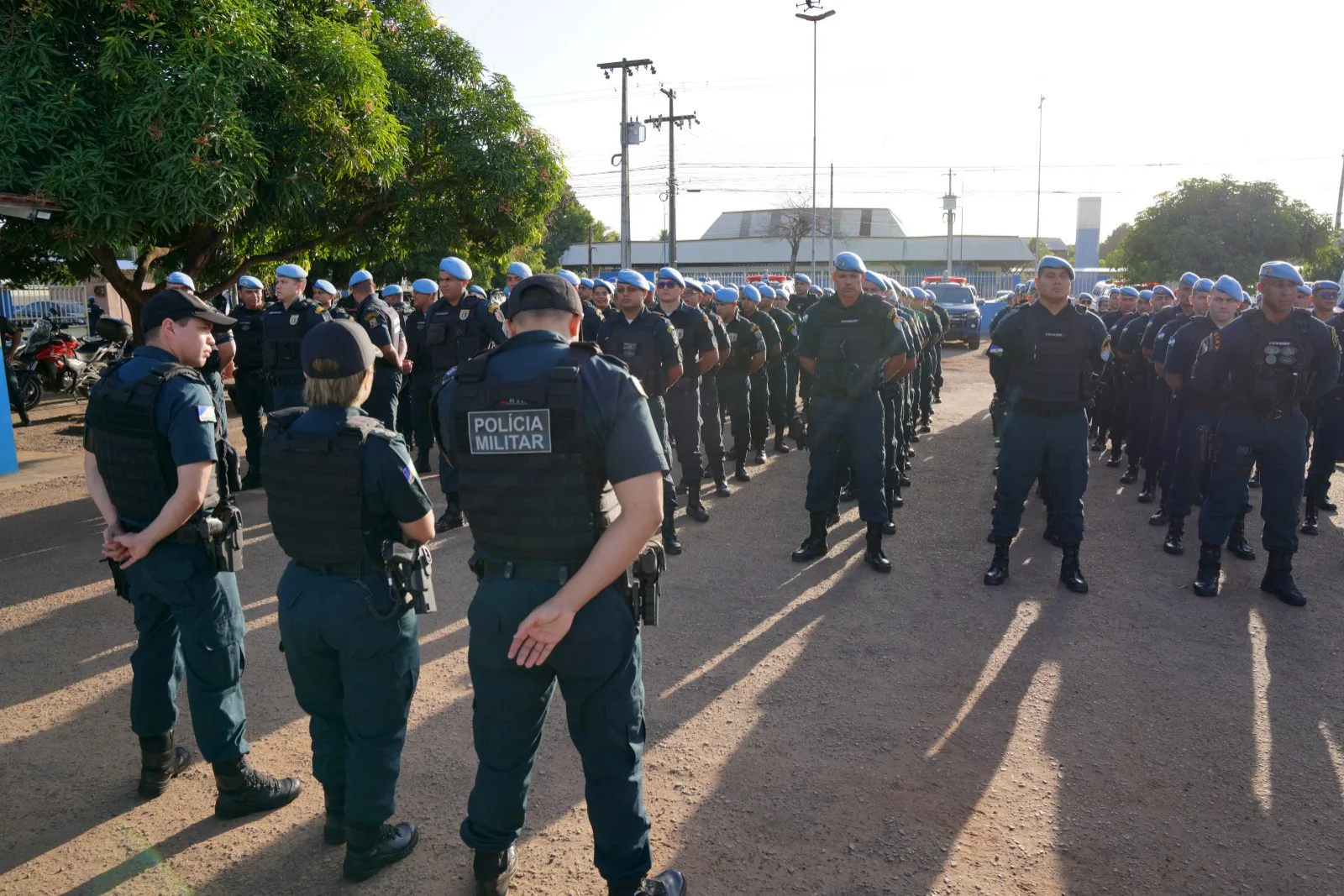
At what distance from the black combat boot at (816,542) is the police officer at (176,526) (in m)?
4.01

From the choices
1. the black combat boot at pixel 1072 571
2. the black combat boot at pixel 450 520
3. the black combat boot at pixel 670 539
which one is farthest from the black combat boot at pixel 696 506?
the black combat boot at pixel 1072 571

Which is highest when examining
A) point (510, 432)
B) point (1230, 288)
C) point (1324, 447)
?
point (1230, 288)

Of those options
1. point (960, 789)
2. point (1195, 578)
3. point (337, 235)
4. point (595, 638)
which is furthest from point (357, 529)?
point (337, 235)

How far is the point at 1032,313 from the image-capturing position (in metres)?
6.13

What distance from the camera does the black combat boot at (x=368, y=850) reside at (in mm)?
2979

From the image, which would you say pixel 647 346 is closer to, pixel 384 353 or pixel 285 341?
pixel 384 353

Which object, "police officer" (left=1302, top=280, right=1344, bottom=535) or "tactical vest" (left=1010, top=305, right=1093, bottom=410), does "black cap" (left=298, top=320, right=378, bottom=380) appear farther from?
"police officer" (left=1302, top=280, right=1344, bottom=535)

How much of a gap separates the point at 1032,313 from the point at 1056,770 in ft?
11.1

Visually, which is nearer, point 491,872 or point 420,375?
point 491,872

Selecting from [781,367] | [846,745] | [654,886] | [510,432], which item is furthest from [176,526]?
[781,367]

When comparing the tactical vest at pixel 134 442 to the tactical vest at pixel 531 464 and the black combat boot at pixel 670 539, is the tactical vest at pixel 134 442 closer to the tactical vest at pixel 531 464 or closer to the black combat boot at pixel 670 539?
the tactical vest at pixel 531 464

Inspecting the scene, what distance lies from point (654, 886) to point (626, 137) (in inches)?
1219

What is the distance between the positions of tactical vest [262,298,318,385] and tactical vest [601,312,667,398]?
3084mm

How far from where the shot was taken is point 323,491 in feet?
9.25
